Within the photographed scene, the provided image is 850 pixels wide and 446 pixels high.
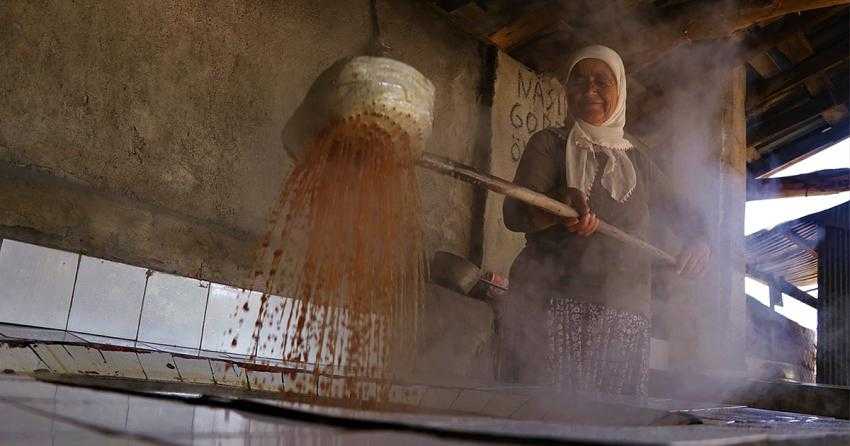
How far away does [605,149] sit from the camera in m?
3.02

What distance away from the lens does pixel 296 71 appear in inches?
140

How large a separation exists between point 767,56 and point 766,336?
6.81 meters

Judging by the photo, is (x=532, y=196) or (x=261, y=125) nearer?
(x=532, y=196)

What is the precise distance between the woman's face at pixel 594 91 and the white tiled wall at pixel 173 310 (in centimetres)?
183

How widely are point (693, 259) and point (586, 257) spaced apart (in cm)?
73

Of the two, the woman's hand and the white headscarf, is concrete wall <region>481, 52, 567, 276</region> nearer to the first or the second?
the white headscarf

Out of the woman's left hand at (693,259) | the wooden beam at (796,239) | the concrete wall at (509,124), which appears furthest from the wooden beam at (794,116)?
the woman's left hand at (693,259)

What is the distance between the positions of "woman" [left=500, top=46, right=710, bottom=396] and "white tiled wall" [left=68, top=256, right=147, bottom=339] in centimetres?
155

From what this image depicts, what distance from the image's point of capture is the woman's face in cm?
307

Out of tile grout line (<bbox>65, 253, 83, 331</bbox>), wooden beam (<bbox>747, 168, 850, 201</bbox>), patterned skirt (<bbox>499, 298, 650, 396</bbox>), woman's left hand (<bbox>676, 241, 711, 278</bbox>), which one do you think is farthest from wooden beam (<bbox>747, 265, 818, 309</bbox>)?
tile grout line (<bbox>65, 253, 83, 331</bbox>)

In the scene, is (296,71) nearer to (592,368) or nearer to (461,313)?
(461,313)

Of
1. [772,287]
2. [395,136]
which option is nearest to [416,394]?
[395,136]

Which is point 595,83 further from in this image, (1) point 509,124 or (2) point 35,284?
(2) point 35,284

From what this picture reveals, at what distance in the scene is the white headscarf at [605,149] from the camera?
117 inches
